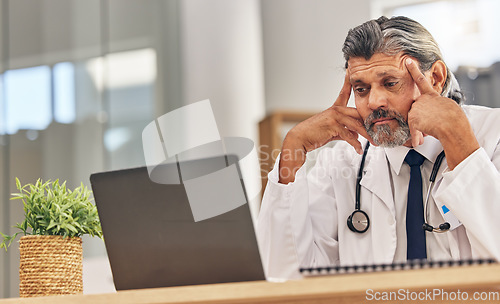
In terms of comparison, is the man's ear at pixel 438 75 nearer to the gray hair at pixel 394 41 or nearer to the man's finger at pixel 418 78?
the gray hair at pixel 394 41

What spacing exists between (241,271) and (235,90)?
3229mm

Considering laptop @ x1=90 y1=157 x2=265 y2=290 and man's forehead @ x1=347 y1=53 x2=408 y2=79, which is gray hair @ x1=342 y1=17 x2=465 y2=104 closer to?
man's forehead @ x1=347 y1=53 x2=408 y2=79

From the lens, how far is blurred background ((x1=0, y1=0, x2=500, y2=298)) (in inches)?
110

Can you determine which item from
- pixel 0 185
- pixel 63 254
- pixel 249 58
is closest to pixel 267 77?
pixel 249 58

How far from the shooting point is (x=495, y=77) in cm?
411

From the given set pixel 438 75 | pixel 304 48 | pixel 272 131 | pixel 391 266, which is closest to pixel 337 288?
pixel 391 266

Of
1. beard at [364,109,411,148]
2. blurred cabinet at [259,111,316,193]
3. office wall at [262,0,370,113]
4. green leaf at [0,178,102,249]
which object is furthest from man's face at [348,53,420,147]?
office wall at [262,0,370,113]

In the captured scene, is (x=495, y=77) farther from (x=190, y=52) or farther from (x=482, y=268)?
(x=482, y=268)

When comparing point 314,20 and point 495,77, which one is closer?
point 495,77

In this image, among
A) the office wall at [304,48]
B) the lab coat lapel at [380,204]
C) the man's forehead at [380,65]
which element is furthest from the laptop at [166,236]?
the office wall at [304,48]

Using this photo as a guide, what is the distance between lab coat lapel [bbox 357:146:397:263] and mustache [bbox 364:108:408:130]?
0.14m

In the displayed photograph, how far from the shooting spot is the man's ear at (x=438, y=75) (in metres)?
1.78

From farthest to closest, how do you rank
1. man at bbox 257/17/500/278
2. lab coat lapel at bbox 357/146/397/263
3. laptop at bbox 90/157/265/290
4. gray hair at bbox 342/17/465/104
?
1. gray hair at bbox 342/17/465/104
2. lab coat lapel at bbox 357/146/397/263
3. man at bbox 257/17/500/278
4. laptop at bbox 90/157/265/290

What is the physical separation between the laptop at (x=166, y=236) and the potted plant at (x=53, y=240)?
28 cm
